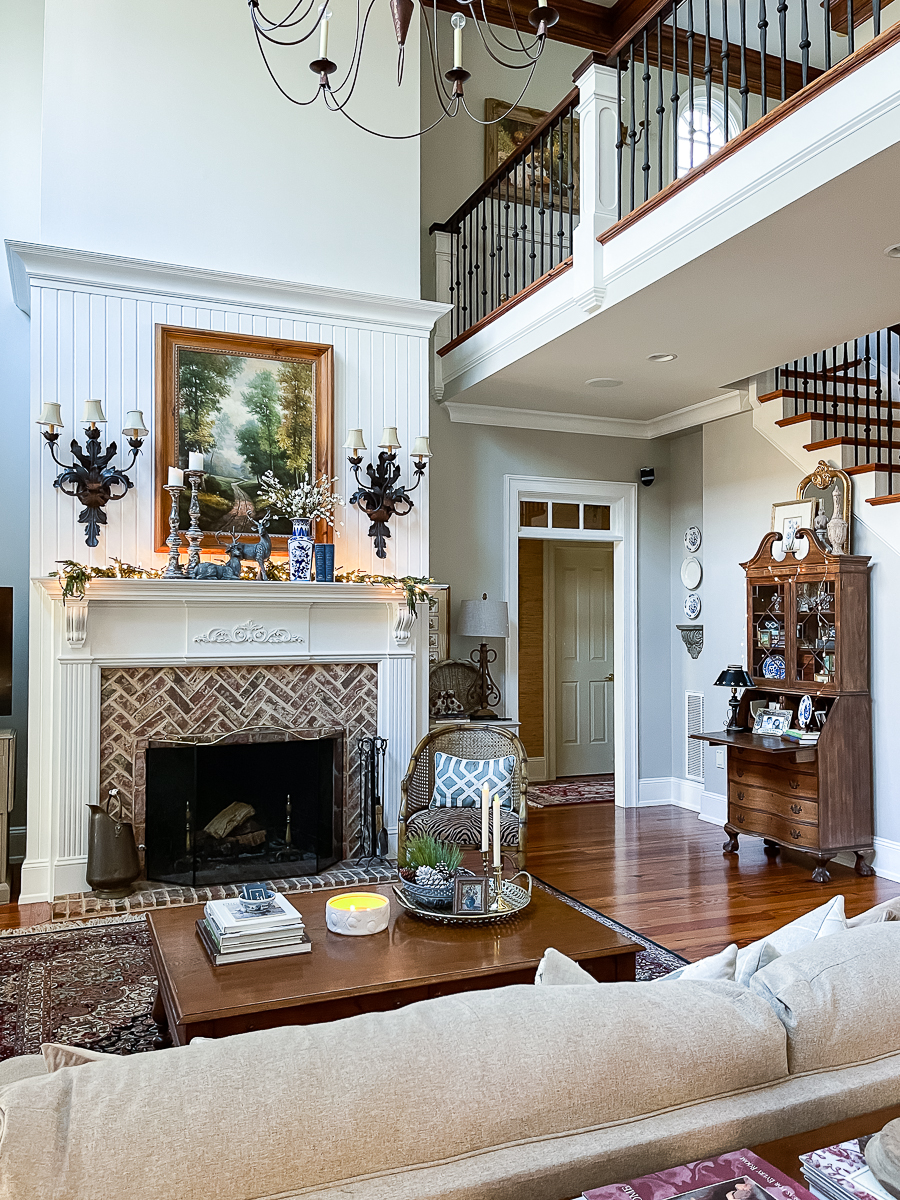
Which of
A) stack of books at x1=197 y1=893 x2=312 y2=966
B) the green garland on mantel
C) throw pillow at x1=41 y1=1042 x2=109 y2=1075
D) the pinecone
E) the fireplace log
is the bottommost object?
the fireplace log

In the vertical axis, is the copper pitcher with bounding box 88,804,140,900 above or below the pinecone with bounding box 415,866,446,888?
below

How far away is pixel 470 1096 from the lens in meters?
1.09

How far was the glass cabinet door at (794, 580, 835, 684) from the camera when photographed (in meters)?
5.44

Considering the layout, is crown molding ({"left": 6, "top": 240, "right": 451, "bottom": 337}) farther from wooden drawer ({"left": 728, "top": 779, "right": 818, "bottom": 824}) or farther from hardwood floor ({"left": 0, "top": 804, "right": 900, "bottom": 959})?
wooden drawer ({"left": 728, "top": 779, "right": 818, "bottom": 824})

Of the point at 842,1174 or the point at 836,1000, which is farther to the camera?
the point at 836,1000

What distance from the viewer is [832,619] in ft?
17.8

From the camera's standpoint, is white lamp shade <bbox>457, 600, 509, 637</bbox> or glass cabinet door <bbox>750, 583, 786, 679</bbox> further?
white lamp shade <bbox>457, 600, 509, 637</bbox>

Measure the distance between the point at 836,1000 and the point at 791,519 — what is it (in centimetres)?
501

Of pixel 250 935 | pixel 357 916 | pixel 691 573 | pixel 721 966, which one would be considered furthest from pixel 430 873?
pixel 691 573

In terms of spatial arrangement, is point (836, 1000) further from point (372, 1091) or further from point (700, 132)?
point (700, 132)

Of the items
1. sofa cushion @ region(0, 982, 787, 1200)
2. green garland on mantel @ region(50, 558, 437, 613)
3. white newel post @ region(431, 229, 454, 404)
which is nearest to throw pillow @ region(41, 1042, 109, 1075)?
sofa cushion @ region(0, 982, 787, 1200)

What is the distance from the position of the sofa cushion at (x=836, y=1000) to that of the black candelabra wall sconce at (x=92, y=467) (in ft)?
13.6

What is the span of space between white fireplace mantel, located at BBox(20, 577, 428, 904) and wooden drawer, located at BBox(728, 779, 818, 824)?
211 cm

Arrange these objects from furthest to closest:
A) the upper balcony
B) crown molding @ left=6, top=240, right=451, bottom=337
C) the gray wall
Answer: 1. the gray wall
2. crown molding @ left=6, top=240, right=451, bottom=337
3. the upper balcony
